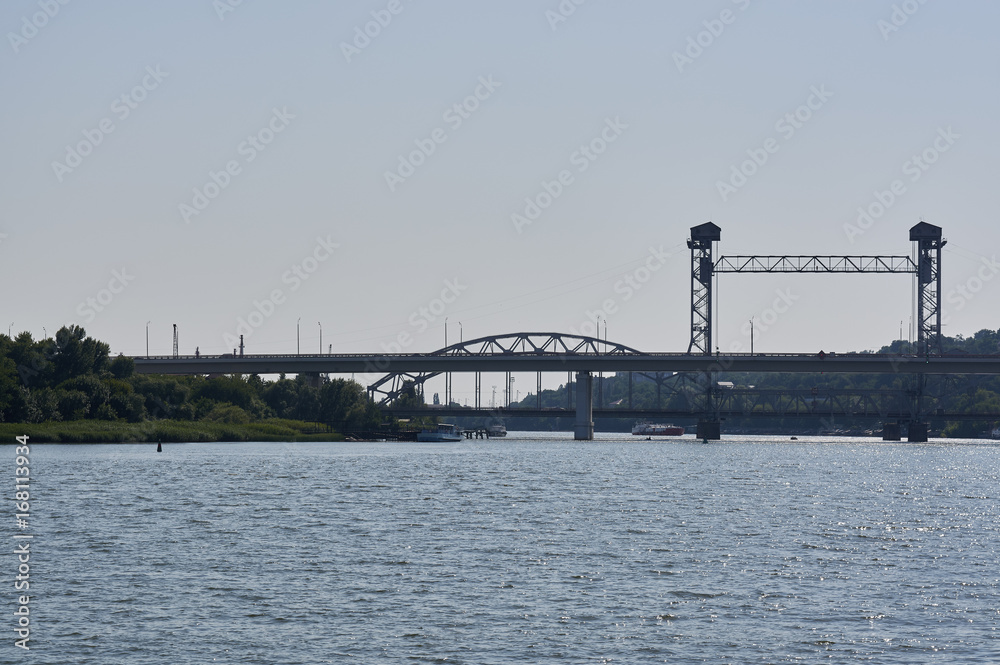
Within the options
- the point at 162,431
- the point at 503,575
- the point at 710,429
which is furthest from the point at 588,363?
the point at 503,575

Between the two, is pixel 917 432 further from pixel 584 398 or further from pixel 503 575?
pixel 503 575

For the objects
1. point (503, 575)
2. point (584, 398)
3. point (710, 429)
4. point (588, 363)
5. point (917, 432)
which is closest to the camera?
point (503, 575)

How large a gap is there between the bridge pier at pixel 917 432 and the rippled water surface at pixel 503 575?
5134 inches

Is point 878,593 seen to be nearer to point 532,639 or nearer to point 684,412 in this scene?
point 532,639

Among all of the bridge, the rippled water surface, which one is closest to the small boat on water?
the bridge

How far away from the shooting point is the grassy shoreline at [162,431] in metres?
110

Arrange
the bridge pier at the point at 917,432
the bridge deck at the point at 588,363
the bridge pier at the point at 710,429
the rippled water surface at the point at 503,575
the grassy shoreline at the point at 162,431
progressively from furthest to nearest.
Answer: the bridge pier at the point at 710,429 < the bridge pier at the point at 917,432 < the bridge deck at the point at 588,363 < the grassy shoreline at the point at 162,431 < the rippled water surface at the point at 503,575

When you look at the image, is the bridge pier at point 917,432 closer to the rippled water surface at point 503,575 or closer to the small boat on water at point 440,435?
the small boat on water at point 440,435

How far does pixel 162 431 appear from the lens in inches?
5020

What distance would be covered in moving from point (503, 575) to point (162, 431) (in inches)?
3931

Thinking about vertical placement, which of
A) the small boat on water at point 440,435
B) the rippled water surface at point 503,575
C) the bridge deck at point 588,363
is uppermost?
the bridge deck at point 588,363

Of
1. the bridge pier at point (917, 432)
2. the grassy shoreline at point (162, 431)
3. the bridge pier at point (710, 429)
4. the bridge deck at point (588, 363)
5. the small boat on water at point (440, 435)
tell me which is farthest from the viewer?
the bridge pier at point (710, 429)

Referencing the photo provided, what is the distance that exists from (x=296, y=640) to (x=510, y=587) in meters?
8.01

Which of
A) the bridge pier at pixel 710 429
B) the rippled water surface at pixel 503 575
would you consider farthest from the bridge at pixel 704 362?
the rippled water surface at pixel 503 575
